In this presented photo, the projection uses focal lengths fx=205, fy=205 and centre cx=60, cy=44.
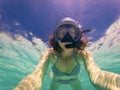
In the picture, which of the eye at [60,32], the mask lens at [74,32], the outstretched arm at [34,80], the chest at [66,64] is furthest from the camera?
the chest at [66,64]

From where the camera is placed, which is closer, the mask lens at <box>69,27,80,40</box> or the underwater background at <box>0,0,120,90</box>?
→ the mask lens at <box>69,27,80,40</box>

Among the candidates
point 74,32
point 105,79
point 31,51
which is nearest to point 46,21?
point 31,51

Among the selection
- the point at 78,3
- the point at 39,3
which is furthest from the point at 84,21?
the point at 39,3

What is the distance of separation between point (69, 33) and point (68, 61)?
5.92ft

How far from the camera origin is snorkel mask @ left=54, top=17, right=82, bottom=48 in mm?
5457

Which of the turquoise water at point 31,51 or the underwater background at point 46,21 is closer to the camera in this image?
the underwater background at point 46,21

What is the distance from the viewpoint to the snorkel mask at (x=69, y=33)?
5457 millimetres

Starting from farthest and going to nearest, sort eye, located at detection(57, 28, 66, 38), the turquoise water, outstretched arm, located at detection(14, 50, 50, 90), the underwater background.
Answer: the turquoise water → the underwater background → eye, located at detection(57, 28, 66, 38) → outstretched arm, located at detection(14, 50, 50, 90)

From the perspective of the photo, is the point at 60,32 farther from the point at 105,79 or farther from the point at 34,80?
the point at 105,79

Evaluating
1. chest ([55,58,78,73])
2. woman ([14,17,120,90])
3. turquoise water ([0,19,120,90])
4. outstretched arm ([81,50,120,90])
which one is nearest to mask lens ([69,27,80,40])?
woman ([14,17,120,90])

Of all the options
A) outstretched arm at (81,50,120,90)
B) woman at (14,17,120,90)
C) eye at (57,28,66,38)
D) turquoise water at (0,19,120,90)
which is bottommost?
outstretched arm at (81,50,120,90)

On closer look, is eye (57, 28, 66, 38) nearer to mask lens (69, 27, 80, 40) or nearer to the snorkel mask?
the snorkel mask

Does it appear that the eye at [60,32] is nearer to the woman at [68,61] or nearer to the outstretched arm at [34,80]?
the woman at [68,61]

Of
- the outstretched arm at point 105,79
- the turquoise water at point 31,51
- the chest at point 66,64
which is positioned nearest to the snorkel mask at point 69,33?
the outstretched arm at point 105,79
